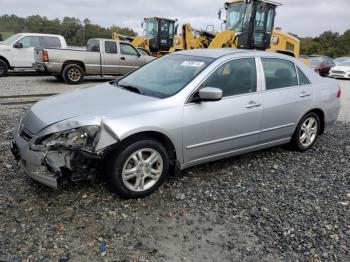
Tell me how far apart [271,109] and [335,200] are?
140 centimetres

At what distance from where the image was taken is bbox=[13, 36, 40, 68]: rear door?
13422 mm

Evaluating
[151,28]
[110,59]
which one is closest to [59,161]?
[110,59]

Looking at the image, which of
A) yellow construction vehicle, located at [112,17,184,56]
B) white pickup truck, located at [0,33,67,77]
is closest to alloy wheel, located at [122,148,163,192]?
white pickup truck, located at [0,33,67,77]

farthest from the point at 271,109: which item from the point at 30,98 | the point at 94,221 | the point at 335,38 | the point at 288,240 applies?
the point at 335,38

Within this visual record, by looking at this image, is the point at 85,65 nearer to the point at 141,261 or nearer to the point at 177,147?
the point at 177,147

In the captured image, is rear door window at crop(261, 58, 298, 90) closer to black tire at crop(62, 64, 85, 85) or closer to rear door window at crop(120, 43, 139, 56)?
black tire at crop(62, 64, 85, 85)

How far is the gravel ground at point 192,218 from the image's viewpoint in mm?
2843

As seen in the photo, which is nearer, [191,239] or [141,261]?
[141,261]

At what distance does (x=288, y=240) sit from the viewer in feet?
10.1

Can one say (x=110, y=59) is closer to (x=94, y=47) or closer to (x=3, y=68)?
(x=94, y=47)

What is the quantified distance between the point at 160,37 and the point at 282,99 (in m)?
13.9

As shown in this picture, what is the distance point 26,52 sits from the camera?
→ 1355 centimetres

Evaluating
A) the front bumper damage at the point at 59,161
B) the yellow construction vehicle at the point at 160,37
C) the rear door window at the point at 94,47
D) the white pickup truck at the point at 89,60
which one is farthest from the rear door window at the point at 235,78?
the yellow construction vehicle at the point at 160,37

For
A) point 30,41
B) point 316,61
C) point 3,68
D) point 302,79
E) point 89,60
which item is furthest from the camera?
point 316,61
